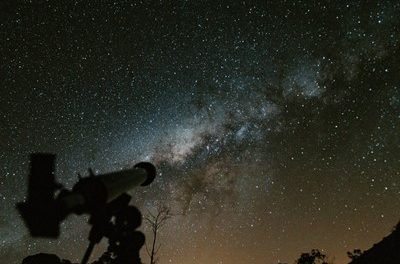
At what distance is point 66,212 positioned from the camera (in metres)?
3.88

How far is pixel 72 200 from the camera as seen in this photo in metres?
4.05

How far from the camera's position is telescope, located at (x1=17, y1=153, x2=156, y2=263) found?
11.9 feet

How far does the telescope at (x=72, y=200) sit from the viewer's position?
363 cm

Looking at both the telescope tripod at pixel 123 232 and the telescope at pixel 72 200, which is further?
the telescope tripod at pixel 123 232

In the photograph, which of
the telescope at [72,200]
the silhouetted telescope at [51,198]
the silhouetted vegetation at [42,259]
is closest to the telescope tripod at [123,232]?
the telescope at [72,200]

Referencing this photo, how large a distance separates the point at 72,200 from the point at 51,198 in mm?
259

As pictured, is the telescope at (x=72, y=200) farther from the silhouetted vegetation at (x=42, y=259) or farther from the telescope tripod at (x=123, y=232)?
the silhouetted vegetation at (x=42, y=259)

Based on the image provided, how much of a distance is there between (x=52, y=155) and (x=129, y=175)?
2138 millimetres

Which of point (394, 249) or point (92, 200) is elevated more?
point (394, 249)

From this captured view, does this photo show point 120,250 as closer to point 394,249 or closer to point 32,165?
point 32,165

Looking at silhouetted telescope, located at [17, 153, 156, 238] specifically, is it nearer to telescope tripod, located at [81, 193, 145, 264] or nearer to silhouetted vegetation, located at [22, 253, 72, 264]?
telescope tripod, located at [81, 193, 145, 264]

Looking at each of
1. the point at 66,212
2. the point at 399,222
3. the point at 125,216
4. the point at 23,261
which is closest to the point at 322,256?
the point at 399,222

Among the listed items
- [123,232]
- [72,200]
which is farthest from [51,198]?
[123,232]

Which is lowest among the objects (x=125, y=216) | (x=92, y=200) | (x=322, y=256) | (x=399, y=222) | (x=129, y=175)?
(x=92, y=200)
